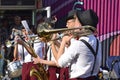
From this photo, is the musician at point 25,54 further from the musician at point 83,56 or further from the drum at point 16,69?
the musician at point 83,56

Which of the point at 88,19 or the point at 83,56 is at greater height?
the point at 88,19

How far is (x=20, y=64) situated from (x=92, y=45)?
3217 mm

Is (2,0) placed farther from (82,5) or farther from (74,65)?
(74,65)

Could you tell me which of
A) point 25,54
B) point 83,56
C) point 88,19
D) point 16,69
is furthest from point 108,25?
point 83,56

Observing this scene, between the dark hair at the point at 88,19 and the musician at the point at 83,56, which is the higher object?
the dark hair at the point at 88,19

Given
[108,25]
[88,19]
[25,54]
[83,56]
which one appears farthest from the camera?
[108,25]

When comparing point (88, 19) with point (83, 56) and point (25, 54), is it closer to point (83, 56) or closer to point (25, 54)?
point (83, 56)

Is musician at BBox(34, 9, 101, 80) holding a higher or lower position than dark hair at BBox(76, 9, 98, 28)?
lower

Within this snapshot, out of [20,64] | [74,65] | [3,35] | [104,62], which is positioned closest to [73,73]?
[74,65]

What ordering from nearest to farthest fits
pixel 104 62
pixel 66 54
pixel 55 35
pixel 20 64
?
pixel 66 54 → pixel 55 35 → pixel 20 64 → pixel 104 62

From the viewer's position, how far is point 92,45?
14.6ft

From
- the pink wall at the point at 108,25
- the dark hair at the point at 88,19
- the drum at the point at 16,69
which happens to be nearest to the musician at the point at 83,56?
the dark hair at the point at 88,19

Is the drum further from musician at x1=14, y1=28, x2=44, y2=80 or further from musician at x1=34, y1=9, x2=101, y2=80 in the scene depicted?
musician at x1=34, y1=9, x2=101, y2=80

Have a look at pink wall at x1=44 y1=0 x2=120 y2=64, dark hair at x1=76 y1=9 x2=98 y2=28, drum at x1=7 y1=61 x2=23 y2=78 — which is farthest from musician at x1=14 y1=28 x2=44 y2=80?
pink wall at x1=44 y1=0 x2=120 y2=64
